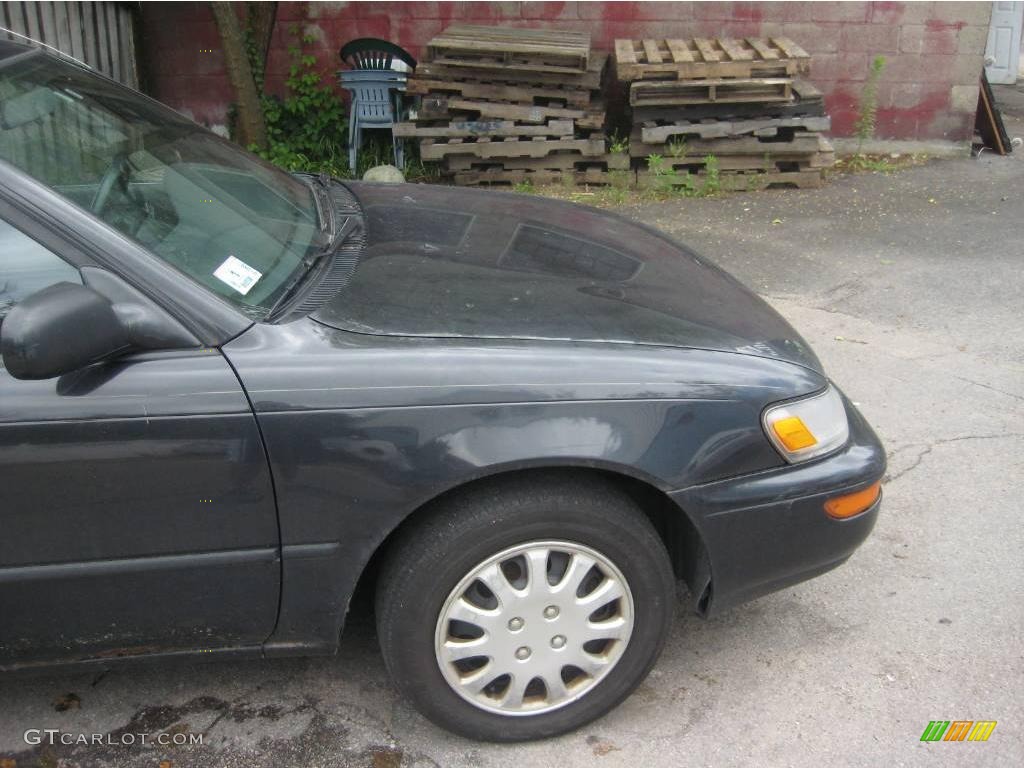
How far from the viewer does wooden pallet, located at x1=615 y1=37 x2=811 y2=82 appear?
7.80 metres

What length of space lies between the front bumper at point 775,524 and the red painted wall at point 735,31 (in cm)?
693

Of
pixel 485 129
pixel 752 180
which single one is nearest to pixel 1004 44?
pixel 752 180

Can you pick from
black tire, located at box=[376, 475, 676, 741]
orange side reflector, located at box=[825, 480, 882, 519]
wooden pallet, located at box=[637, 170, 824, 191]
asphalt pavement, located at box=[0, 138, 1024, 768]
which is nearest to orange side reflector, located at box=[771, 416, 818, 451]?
orange side reflector, located at box=[825, 480, 882, 519]

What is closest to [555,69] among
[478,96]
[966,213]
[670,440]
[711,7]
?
[478,96]

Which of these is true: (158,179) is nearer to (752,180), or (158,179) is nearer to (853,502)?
(853,502)

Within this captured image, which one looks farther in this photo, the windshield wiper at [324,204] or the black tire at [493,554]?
the windshield wiper at [324,204]

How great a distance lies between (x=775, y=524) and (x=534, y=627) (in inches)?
26.2

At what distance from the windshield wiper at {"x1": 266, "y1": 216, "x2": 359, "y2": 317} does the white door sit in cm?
1121

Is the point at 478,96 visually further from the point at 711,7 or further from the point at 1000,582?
the point at 1000,582

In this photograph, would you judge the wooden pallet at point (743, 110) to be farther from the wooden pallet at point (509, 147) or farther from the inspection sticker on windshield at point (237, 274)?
the inspection sticker on windshield at point (237, 274)

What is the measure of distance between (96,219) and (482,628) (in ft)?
4.38

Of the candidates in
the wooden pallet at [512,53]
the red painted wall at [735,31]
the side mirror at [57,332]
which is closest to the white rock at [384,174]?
the wooden pallet at [512,53]

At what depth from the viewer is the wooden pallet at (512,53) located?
796 cm

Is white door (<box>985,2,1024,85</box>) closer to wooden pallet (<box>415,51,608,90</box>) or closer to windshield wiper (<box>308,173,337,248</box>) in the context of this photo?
wooden pallet (<box>415,51,608,90</box>)
